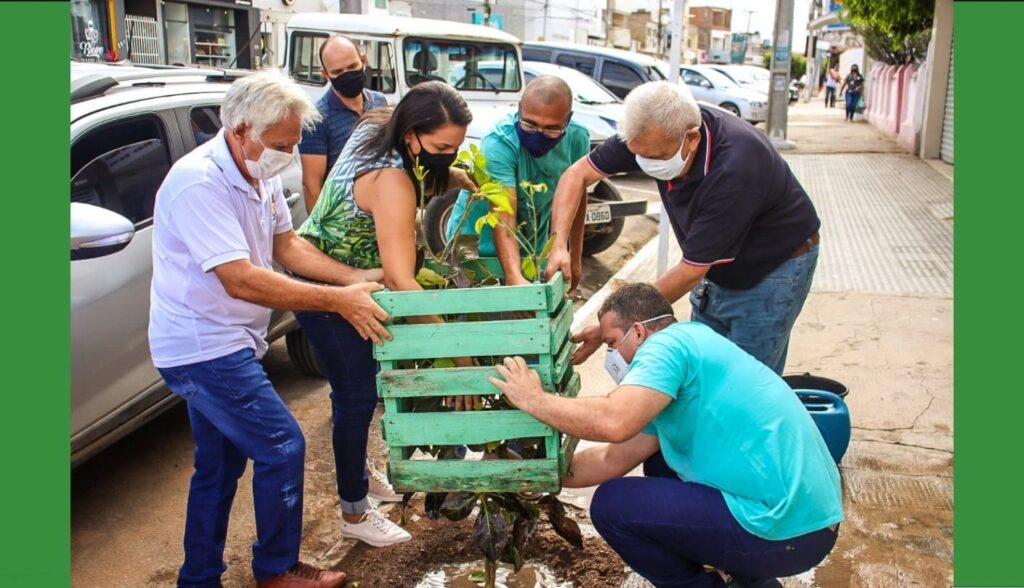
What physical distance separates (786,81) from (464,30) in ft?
31.0

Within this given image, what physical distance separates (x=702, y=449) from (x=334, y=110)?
3.29 m

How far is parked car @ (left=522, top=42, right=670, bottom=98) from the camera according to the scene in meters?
15.4

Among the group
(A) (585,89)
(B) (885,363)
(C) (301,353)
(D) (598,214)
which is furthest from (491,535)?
(A) (585,89)

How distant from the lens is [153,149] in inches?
156

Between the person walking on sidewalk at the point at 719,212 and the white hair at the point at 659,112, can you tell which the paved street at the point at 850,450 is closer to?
the person walking on sidewalk at the point at 719,212

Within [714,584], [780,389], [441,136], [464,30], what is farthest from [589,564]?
[464,30]

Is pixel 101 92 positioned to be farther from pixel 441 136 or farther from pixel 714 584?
pixel 714 584

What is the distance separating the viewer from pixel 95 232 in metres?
3.00

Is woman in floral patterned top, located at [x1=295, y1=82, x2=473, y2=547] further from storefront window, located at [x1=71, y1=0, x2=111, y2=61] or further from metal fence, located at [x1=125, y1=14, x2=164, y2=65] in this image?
metal fence, located at [x1=125, y1=14, x2=164, y2=65]

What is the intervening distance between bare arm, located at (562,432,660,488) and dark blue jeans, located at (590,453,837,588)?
103 mm

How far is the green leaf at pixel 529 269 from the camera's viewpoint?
300cm

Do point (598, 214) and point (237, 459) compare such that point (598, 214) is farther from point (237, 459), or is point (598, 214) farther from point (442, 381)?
point (442, 381)

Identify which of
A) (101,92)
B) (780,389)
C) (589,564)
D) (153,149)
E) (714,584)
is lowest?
(589,564)

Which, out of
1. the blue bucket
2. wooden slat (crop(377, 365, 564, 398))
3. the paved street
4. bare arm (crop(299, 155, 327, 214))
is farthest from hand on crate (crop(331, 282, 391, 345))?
bare arm (crop(299, 155, 327, 214))
